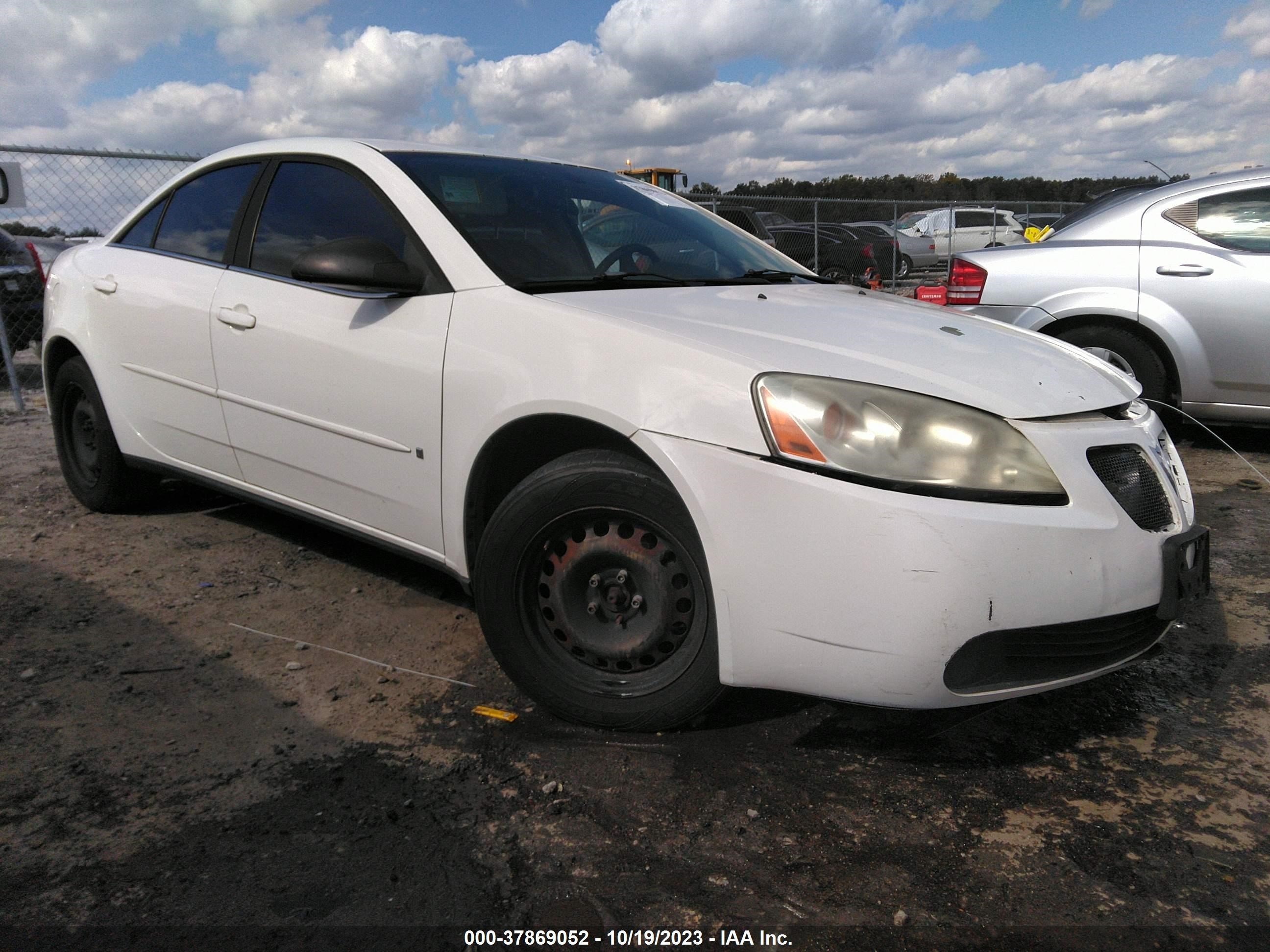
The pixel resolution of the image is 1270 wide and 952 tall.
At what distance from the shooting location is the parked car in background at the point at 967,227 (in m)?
21.9

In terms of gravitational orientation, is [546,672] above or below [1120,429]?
below

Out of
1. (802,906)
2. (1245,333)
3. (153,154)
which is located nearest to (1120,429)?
(802,906)

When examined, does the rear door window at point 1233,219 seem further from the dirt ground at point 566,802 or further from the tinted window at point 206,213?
the tinted window at point 206,213

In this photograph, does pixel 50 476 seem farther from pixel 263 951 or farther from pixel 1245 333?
pixel 1245 333

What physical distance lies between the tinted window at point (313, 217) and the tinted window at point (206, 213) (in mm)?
222

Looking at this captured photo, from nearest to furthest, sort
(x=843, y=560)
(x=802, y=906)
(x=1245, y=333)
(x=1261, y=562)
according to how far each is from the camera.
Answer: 1. (x=802, y=906)
2. (x=843, y=560)
3. (x=1261, y=562)
4. (x=1245, y=333)

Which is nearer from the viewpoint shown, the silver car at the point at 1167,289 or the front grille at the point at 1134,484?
the front grille at the point at 1134,484

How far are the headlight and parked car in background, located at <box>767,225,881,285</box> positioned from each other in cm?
1371

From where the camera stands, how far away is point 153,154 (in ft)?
26.6

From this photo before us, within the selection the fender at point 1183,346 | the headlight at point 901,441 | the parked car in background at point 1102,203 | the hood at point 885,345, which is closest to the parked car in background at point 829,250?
the parked car in background at point 1102,203

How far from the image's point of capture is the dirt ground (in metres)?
1.84

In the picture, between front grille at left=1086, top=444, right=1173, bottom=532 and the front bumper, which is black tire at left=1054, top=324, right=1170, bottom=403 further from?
the front bumper

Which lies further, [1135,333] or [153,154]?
[153,154]

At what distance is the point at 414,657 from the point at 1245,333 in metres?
4.65
